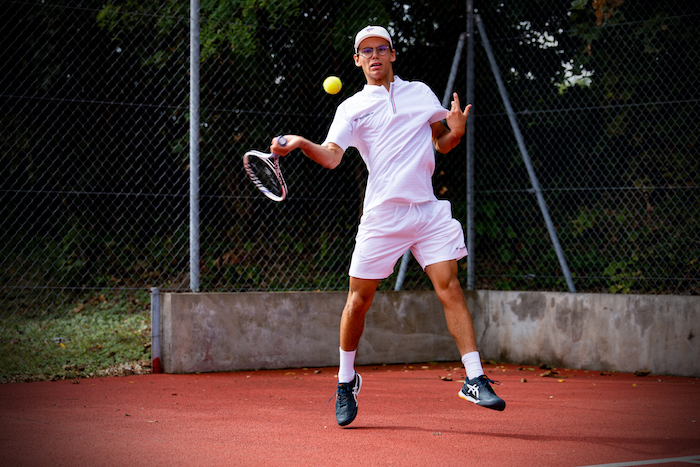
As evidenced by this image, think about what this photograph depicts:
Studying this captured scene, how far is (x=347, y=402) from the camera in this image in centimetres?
412

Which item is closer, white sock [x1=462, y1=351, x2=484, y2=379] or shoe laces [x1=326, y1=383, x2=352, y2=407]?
white sock [x1=462, y1=351, x2=484, y2=379]

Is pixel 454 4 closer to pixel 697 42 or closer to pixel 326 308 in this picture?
pixel 697 42

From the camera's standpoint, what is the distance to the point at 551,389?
18.1 feet

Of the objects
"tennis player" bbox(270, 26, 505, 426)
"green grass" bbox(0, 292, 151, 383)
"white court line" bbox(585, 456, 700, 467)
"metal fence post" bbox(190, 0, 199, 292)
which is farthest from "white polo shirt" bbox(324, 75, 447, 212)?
"green grass" bbox(0, 292, 151, 383)

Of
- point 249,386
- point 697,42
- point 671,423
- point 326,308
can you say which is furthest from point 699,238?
point 249,386

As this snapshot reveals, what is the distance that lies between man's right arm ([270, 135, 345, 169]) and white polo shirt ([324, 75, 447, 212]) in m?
0.20

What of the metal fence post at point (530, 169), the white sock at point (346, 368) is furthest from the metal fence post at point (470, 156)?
the white sock at point (346, 368)

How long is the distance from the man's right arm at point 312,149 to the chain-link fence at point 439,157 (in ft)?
9.62

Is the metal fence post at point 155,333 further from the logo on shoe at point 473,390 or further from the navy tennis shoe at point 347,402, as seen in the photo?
the logo on shoe at point 473,390

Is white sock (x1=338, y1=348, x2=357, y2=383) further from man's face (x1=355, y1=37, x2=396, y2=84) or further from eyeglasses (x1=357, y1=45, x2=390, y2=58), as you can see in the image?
eyeglasses (x1=357, y1=45, x2=390, y2=58)

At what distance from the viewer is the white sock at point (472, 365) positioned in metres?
3.86

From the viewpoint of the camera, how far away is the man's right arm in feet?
11.7

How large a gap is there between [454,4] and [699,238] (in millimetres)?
3484

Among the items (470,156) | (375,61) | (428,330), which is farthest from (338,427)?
(470,156)
